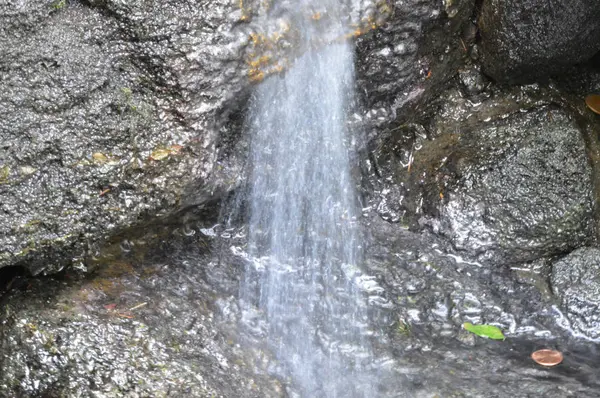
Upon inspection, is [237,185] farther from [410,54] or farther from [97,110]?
[410,54]

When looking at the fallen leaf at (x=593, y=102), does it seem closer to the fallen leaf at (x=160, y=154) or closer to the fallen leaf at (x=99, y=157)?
the fallen leaf at (x=160, y=154)

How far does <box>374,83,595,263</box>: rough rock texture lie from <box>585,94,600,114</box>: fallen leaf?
14 cm

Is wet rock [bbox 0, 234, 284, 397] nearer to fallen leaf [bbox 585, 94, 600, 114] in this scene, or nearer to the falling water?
the falling water

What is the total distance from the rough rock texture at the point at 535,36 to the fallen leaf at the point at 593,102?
0.23m

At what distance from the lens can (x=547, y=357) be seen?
287cm

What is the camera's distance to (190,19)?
264 cm

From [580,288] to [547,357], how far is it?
1.31 feet

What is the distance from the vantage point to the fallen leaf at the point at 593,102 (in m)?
3.39

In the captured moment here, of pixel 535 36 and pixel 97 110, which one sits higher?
pixel 535 36

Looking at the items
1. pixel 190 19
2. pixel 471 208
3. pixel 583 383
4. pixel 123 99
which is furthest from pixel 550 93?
pixel 123 99

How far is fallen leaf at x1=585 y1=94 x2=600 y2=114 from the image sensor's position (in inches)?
134

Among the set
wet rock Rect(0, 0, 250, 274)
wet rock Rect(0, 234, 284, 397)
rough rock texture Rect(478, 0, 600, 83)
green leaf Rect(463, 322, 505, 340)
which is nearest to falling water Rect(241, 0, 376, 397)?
wet rock Rect(0, 234, 284, 397)

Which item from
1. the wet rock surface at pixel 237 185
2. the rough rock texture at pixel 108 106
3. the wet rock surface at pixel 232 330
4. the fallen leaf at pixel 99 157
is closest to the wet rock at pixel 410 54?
the wet rock surface at pixel 237 185

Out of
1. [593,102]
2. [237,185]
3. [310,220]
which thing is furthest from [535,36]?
[237,185]
